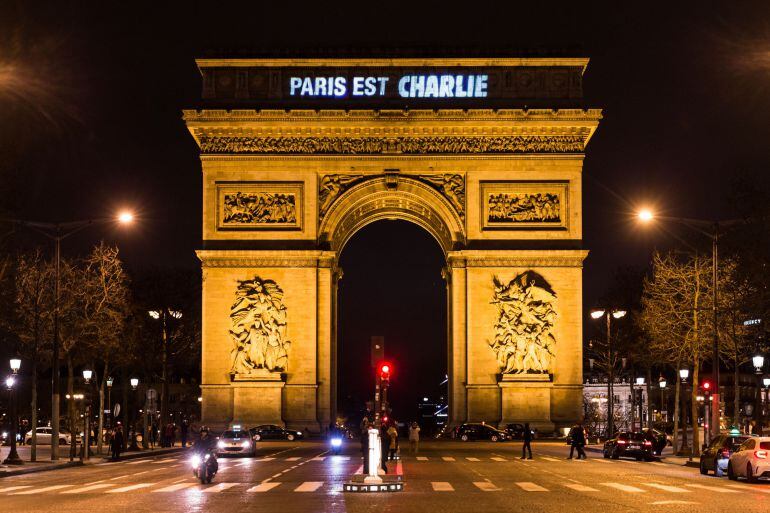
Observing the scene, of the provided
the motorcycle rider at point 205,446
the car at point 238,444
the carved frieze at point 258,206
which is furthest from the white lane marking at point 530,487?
the carved frieze at point 258,206

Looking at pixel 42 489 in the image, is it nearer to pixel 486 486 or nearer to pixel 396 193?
pixel 486 486

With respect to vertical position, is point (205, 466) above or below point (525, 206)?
below

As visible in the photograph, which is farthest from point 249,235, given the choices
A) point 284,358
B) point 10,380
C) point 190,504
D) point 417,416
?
point 417,416

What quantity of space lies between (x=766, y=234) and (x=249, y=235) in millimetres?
31488

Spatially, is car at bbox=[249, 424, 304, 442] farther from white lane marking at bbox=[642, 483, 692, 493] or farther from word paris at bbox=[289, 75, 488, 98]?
white lane marking at bbox=[642, 483, 692, 493]

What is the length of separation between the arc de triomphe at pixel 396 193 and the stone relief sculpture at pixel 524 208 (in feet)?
0.25

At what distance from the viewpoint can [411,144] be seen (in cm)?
7088

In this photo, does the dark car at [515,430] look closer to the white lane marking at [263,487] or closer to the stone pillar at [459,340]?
the stone pillar at [459,340]

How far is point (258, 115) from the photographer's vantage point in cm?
7012

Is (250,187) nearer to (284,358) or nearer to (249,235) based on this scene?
(249,235)

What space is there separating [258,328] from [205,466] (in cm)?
3454

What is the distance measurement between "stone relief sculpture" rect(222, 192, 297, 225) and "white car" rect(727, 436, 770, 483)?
37.5 metres

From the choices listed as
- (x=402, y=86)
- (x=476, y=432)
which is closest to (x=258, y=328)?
(x=476, y=432)

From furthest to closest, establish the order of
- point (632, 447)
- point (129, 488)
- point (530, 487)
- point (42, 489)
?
point (632, 447) → point (42, 489) → point (129, 488) → point (530, 487)
